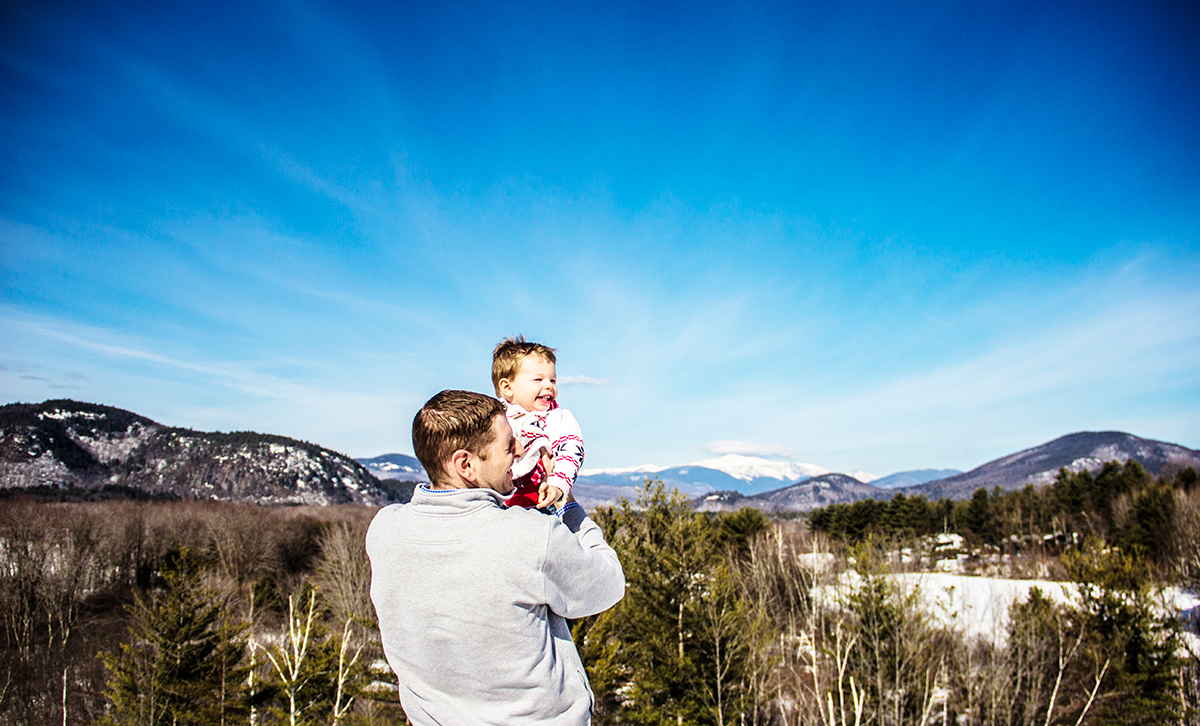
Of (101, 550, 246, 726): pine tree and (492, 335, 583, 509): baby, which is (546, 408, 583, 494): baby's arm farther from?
(101, 550, 246, 726): pine tree

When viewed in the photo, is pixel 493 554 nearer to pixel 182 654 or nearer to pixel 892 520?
pixel 182 654

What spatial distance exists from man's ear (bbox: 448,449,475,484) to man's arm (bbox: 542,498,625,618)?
13.3 inches

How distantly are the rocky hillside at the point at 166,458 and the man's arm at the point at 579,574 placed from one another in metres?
137

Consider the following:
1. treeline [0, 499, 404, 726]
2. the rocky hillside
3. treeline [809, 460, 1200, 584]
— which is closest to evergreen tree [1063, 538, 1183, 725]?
treeline [809, 460, 1200, 584]

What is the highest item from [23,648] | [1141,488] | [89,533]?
[1141,488]

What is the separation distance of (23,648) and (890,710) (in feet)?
135

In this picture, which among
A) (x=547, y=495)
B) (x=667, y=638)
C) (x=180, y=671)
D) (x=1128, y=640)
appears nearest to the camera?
(x=547, y=495)

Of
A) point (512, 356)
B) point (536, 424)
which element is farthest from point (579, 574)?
point (512, 356)

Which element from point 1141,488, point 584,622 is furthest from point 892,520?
point 584,622

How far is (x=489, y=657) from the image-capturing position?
5.37ft

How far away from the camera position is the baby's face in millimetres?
2797

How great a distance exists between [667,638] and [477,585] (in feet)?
65.2

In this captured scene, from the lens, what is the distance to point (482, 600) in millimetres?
1588

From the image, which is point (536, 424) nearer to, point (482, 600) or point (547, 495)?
point (547, 495)
